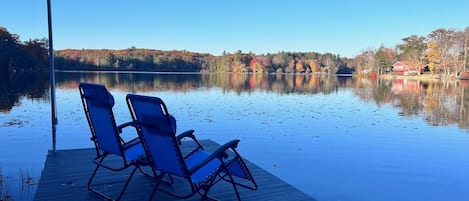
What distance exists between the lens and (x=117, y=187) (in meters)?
3.21

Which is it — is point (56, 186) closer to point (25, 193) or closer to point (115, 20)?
point (25, 193)

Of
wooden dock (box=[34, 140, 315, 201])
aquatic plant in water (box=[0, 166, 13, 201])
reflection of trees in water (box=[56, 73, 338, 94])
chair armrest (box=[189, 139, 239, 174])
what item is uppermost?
chair armrest (box=[189, 139, 239, 174])

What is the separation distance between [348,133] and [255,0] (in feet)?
109

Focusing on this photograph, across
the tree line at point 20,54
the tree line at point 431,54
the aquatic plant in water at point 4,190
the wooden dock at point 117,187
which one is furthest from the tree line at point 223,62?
the wooden dock at point 117,187

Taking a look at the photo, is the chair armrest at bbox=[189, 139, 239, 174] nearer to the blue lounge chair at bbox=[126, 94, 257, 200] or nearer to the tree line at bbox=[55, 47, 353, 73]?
the blue lounge chair at bbox=[126, 94, 257, 200]

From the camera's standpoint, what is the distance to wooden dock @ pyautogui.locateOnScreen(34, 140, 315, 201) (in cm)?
300

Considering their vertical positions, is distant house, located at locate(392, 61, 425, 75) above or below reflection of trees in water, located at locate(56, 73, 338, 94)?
above

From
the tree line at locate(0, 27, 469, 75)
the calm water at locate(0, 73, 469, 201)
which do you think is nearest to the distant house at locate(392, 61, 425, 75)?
the tree line at locate(0, 27, 469, 75)

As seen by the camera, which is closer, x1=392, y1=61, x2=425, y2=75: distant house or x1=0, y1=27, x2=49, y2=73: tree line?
x1=0, y1=27, x2=49, y2=73: tree line

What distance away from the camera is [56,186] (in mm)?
3182

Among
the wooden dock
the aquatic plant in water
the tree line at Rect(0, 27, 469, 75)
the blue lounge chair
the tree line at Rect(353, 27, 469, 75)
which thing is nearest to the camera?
the blue lounge chair

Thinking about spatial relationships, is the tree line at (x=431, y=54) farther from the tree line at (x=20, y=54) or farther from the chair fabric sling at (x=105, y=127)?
the chair fabric sling at (x=105, y=127)

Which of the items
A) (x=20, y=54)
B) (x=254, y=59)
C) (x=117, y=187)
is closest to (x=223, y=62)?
(x=254, y=59)

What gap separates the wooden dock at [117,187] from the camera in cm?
300
